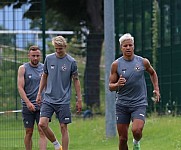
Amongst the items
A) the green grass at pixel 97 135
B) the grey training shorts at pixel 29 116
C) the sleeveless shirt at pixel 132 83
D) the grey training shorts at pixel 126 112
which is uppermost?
the sleeveless shirt at pixel 132 83

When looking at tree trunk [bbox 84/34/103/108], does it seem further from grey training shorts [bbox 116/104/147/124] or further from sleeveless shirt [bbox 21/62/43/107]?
grey training shorts [bbox 116/104/147/124]

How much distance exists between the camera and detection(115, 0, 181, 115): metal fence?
22.2 m

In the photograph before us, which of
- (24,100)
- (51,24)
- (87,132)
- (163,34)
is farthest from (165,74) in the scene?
Result: (51,24)

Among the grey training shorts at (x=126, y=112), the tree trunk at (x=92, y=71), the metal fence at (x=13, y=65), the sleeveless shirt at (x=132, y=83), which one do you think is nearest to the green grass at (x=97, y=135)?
the metal fence at (x=13, y=65)

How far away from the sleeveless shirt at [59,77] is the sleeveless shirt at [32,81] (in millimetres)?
918

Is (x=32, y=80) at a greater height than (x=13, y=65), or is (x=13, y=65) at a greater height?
(x=13, y=65)

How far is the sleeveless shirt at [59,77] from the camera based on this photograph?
14.1 meters

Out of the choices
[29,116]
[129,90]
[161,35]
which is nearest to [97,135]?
[29,116]

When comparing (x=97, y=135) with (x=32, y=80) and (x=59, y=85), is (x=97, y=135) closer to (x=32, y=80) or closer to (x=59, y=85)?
(x=32, y=80)

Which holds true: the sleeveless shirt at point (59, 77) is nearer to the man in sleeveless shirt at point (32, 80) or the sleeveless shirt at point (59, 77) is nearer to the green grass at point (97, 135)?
the man in sleeveless shirt at point (32, 80)

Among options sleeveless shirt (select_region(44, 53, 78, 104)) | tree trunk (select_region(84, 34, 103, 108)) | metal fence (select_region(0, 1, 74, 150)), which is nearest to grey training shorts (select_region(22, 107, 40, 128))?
sleeveless shirt (select_region(44, 53, 78, 104))

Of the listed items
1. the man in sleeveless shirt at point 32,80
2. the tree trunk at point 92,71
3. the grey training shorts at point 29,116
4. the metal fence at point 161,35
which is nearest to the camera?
the man in sleeveless shirt at point 32,80

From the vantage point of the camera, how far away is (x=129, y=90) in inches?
517

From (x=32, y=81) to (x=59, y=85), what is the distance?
1.12 metres
